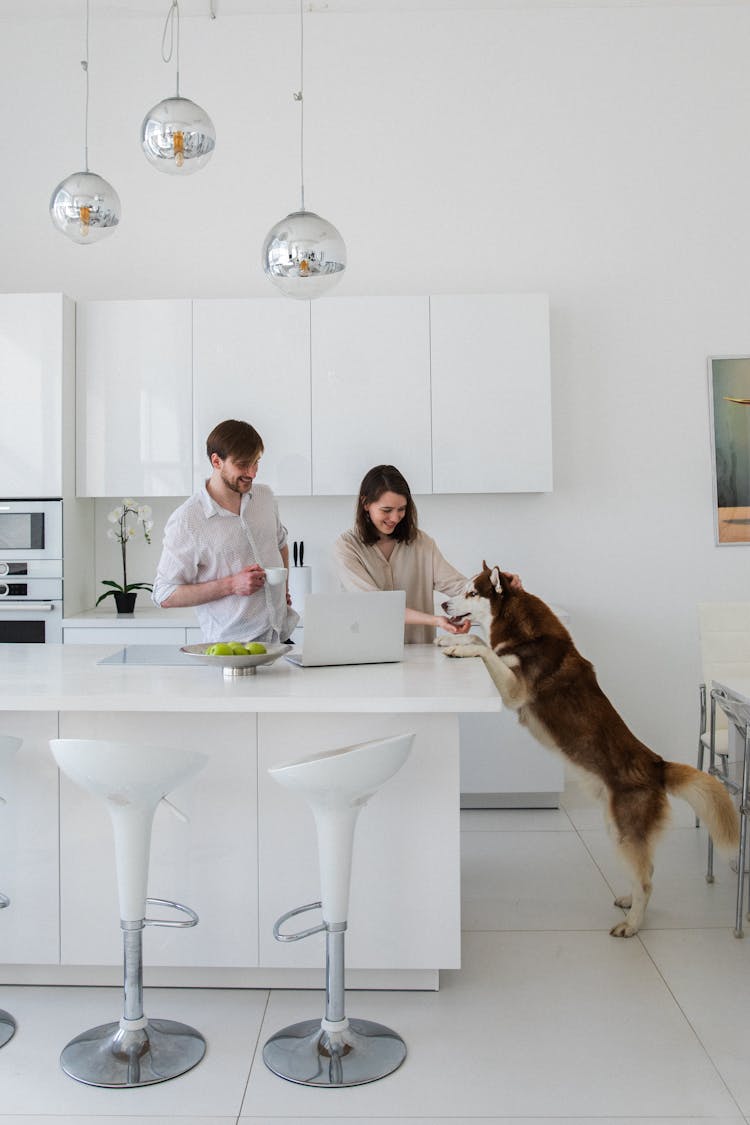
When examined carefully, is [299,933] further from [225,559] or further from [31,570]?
[31,570]

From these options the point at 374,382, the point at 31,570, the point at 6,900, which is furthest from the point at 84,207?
the point at 31,570

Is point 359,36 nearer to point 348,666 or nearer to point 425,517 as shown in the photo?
point 425,517

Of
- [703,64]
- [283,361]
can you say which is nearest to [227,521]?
[283,361]

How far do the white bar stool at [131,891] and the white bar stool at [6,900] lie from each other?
0.59 ft

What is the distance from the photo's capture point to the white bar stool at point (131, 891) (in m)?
2.36

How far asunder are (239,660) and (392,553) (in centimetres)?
99

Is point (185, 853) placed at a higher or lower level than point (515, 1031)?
higher

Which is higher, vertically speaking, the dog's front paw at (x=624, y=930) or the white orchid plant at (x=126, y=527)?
the white orchid plant at (x=126, y=527)

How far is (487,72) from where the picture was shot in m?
4.94

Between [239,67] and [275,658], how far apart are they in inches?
133

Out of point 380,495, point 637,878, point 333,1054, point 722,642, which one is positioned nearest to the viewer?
point 333,1054

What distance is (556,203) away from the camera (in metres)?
4.95

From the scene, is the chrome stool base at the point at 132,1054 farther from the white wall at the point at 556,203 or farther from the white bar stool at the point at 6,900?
the white wall at the point at 556,203

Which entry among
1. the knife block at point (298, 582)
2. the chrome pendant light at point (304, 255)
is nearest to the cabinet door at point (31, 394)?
the knife block at point (298, 582)
